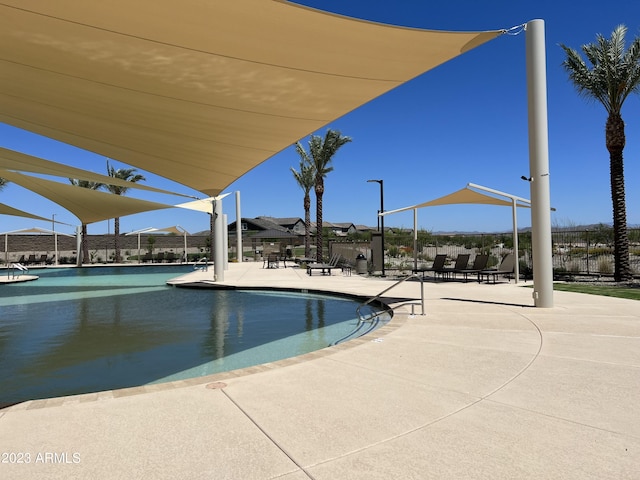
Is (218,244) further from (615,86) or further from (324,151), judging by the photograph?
(615,86)

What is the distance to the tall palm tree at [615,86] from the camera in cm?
1230

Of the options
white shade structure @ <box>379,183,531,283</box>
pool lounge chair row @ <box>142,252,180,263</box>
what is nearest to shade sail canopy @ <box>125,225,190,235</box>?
pool lounge chair row @ <box>142,252,180,263</box>

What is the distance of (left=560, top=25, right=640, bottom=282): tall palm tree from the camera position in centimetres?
1230

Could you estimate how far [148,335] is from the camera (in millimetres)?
7191

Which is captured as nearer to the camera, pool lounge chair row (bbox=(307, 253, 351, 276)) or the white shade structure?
the white shade structure

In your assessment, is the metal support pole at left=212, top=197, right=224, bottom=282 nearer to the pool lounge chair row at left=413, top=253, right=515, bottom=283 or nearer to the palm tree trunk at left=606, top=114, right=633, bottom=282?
the pool lounge chair row at left=413, top=253, right=515, bottom=283

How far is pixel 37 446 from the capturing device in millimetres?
2428

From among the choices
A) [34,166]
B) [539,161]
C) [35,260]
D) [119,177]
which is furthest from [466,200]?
[35,260]

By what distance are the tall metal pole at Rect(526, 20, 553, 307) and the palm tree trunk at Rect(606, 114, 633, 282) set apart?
706 cm

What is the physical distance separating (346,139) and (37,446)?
2422 cm

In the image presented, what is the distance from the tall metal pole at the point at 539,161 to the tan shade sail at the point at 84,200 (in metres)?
11.0

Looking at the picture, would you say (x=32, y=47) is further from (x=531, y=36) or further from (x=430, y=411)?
(x=531, y=36)

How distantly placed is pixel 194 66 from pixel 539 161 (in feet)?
19.3

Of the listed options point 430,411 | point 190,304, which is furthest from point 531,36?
point 190,304
